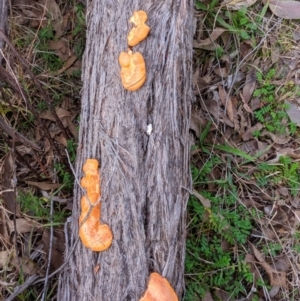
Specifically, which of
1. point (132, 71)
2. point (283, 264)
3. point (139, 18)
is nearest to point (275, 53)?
point (139, 18)

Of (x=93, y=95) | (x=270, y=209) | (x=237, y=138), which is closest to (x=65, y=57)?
(x=93, y=95)

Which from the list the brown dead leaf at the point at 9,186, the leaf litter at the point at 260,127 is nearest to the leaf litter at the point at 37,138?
the brown dead leaf at the point at 9,186

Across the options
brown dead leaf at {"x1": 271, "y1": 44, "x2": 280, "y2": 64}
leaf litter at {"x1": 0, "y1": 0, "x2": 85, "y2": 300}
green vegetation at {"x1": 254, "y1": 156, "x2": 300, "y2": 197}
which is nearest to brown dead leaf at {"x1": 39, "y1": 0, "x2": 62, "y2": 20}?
leaf litter at {"x1": 0, "y1": 0, "x2": 85, "y2": 300}

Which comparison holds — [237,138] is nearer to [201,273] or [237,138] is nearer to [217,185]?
[217,185]

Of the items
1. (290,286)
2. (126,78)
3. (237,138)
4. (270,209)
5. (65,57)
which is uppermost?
(126,78)

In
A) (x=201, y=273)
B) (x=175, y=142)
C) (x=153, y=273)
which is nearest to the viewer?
(x=153, y=273)
